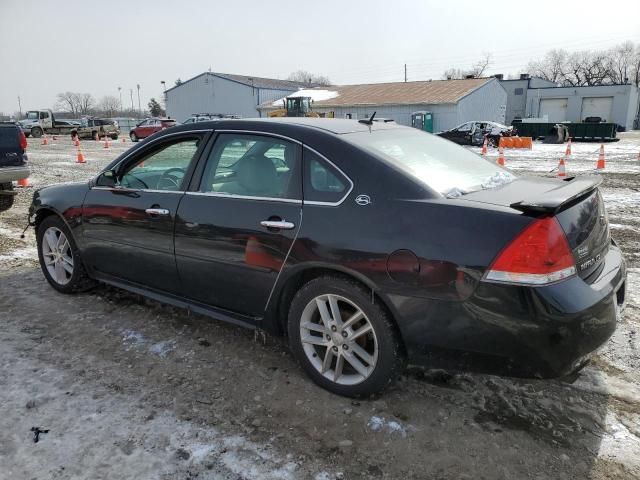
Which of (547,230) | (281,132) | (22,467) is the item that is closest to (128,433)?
(22,467)

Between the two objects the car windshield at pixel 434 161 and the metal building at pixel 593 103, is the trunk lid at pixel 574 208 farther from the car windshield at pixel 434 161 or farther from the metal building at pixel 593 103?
the metal building at pixel 593 103

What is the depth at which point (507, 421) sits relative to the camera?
2.72 meters

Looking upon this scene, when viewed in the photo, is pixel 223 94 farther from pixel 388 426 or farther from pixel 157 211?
pixel 388 426

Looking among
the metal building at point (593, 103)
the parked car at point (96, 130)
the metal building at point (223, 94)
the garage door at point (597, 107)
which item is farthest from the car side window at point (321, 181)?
the garage door at point (597, 107)

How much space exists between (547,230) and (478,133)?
26.7 meters

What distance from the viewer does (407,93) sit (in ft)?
137

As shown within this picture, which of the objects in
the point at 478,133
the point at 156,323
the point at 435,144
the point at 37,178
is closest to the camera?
the point at 435,144

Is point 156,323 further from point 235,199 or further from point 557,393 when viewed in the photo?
point 557,393

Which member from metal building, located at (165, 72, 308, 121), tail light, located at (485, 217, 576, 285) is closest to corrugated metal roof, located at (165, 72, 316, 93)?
metal building, located at (165, 72, 308, 121)

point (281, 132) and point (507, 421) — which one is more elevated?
point (281, 132)

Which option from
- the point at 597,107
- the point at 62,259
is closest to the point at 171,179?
the point at 62,259

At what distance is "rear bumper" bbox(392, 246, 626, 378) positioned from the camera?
7.61ft

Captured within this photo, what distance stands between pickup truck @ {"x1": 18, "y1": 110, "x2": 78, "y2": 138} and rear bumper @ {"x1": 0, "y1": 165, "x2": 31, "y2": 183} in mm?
33789

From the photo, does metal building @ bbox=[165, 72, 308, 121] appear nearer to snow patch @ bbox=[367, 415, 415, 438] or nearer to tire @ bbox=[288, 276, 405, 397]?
tire @ bbox=[288, 276, 405, 397]
